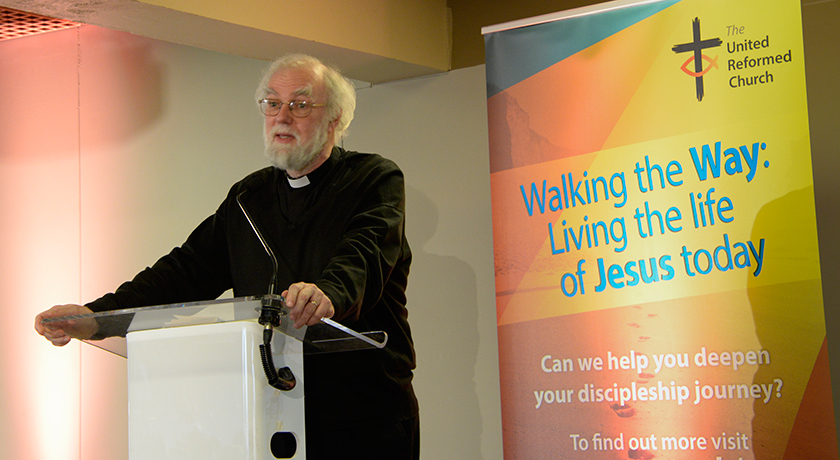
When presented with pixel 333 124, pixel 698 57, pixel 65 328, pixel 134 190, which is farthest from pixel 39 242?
pixel 698 57

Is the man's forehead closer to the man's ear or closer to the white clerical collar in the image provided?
the man's ear

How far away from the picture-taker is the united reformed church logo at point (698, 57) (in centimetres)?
277

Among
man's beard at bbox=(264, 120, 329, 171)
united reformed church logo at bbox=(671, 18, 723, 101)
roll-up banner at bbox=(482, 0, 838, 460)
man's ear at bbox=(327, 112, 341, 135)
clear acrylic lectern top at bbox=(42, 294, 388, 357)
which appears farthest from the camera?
united reformed church logo at bbox=(671, 18, 723, 101)

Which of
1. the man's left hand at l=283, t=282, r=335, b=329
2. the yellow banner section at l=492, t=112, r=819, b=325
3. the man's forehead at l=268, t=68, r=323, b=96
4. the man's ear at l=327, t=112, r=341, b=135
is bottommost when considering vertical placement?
the man's left hand at l=283, t=282, r=335, b=329

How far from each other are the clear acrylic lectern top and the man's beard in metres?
0.69

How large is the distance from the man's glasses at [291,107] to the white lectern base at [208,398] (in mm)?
900

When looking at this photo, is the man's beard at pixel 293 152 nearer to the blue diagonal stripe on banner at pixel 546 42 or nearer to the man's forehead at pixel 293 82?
the man's forehead at pixel 293 82

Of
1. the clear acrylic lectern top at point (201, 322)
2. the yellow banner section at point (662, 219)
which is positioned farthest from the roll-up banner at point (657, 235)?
the clear acrylic lectern top at point (201, 322)

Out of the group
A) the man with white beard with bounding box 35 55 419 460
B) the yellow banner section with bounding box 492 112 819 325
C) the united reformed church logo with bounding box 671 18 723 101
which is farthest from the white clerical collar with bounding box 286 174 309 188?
the united reformed church logo with bounding box 671 18 723 101

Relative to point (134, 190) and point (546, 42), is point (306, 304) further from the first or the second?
point (134, 190)

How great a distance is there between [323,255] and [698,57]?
1.50m

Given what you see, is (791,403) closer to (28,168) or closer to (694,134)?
(694,134)

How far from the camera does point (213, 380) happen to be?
4.82 feet

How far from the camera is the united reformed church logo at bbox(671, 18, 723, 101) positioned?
277 centimetres
